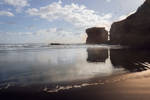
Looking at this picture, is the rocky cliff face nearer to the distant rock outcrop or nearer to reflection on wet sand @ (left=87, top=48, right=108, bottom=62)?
reflection on wet sand @ (left=87, top=48, right=108, bottom=62)

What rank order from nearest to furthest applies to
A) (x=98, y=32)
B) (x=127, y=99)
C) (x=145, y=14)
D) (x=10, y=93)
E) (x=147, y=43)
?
1. (x=127, y=99)
2. (x=10, y=93)
3. (x=147, y=43)
4. (x=145, y=14)
5. (x=98, y=32)

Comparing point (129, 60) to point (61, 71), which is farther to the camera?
point (129, 60)

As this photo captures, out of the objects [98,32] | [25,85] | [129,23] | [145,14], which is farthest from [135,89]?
[98,32]

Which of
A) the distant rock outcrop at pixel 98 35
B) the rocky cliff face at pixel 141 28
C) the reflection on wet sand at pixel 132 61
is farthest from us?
the distant rock outcrop at pixel 98 35

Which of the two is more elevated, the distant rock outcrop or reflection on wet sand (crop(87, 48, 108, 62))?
the distant rock outcrop

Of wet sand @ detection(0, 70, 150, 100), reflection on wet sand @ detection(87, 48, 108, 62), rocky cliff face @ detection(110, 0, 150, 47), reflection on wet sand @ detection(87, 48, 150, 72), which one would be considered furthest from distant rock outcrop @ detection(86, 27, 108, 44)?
wet sand @ detection(0, 70, 150, 100)

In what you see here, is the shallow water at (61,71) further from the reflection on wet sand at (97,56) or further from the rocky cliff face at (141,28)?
the rocky cliff face at (141,28)

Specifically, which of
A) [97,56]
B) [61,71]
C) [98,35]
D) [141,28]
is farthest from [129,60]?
[98,35]

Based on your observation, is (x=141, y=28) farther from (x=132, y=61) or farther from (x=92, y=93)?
(x=92, y=93)

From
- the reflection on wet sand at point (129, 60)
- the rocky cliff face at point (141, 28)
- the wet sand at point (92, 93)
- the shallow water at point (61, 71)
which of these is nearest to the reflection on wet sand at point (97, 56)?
the reflection on wet sand at point (129, 60)

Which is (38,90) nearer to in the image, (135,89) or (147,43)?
(135,89)

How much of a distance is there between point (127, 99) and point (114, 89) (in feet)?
4.36

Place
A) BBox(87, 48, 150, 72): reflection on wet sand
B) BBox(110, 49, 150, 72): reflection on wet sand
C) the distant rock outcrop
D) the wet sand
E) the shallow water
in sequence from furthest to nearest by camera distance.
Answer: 1. the distant rock outcrop
2. BBox(87, 48, 150, 72): reflection on wet sand
3. BBox(110, 49, 150, 72): reflection on wet sand
4. the shallow water
5. the wet sand

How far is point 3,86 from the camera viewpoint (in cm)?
819
